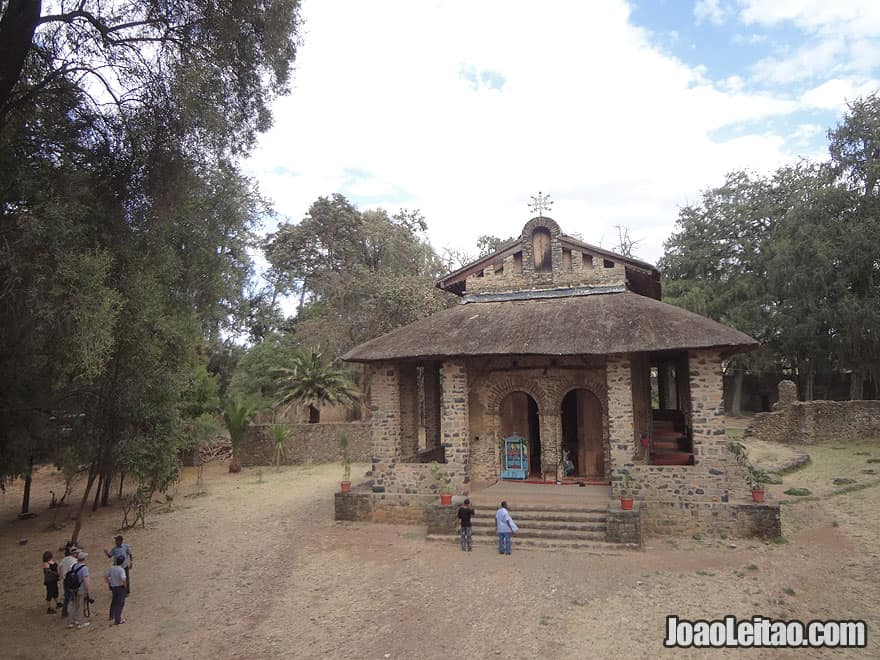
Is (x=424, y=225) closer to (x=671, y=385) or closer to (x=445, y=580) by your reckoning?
(x=671, y=385)

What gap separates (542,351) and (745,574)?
582 cm

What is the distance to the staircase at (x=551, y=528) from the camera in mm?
11582

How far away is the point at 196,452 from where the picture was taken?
25703 millimetres

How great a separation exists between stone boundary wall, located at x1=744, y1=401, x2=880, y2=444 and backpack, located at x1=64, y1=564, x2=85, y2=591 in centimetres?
2740

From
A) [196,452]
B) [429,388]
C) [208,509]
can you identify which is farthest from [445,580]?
[196,452]

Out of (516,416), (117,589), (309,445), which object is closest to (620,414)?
(516,416)

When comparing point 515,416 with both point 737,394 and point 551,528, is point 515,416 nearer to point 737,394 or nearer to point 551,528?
point 551,528

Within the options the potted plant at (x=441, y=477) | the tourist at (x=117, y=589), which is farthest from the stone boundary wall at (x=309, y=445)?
the tourist at (x=117, y=589)

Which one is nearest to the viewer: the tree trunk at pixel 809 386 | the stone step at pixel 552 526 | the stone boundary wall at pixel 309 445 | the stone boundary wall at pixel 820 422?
the stone step at pixel 552 526

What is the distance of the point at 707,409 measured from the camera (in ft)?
41.7

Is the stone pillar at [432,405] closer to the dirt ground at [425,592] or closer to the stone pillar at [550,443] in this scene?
the stone pillar at [550,443]

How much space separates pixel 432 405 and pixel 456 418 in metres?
5.15

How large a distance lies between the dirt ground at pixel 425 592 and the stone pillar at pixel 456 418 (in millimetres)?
1718

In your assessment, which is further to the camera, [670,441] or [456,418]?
[670,441]
